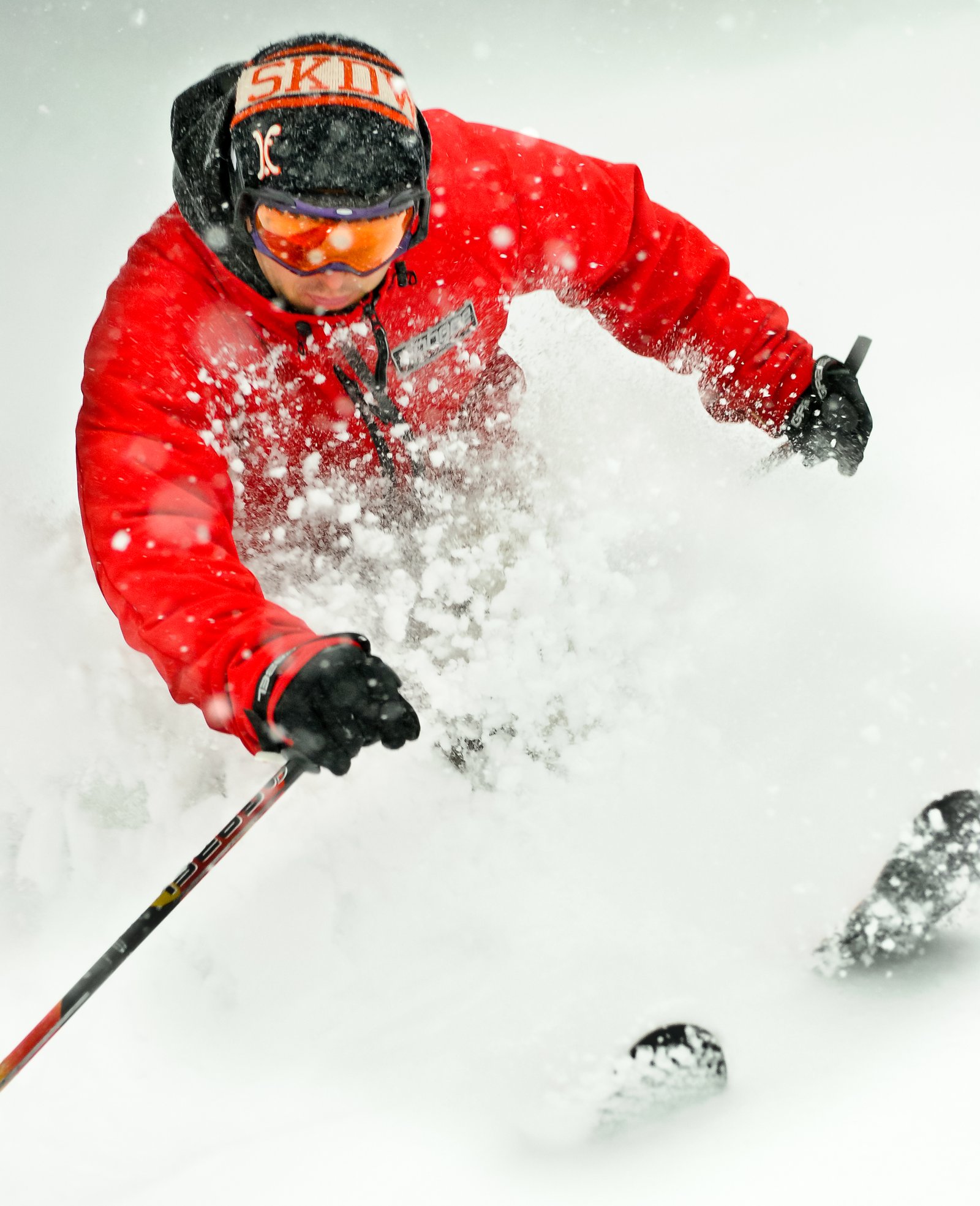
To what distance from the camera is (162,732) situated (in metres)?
2.25

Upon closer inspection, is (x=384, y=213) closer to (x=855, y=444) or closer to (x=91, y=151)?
(x=855, y=444)

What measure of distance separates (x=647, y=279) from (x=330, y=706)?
119cm

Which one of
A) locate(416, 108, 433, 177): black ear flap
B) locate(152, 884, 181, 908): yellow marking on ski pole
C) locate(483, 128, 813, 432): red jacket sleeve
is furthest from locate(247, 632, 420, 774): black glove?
locate(483, 128, 813, 432): red jacket sleeve

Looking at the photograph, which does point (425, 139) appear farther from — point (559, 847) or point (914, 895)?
point (914, 895)

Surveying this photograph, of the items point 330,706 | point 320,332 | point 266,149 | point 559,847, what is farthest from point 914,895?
point 266,149

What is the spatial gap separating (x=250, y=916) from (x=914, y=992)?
135 cm

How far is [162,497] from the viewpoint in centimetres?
141

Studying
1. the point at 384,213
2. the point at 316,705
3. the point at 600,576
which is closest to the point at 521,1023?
the point at 316,705

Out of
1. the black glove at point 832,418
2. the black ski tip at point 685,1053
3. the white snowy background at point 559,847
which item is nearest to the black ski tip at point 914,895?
the white snowy background at point 559,847

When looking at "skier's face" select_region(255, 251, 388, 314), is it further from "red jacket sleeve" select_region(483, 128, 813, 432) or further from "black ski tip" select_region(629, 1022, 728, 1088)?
"black ski tip" select_region(629, 1022, 728, 1088)

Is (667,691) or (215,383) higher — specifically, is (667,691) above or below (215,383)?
above

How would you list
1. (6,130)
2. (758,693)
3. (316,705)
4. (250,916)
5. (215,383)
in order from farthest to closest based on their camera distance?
(6,130), (758,693), (250,916), (215,383), (316,705)

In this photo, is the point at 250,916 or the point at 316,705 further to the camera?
the point at 250,916

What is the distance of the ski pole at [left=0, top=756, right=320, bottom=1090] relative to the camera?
1.27 metres
